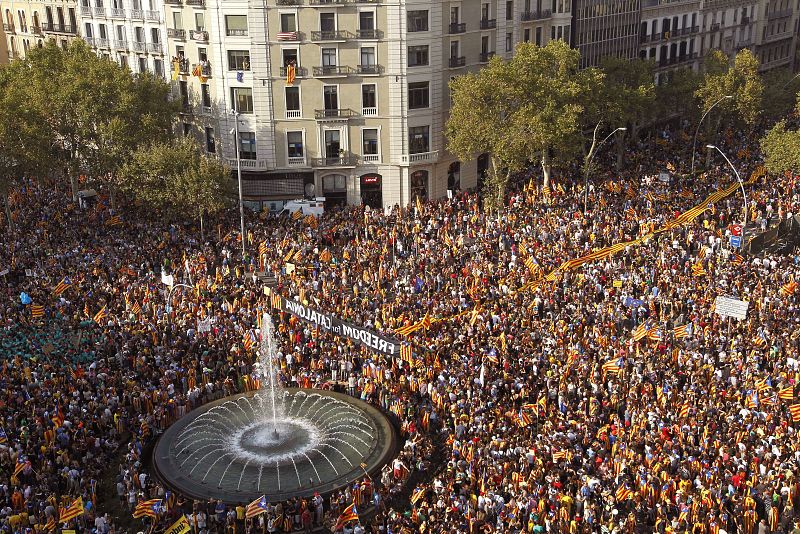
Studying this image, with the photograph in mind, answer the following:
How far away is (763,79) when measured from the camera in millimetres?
88812

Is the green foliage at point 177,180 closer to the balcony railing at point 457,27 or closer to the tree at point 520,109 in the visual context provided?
the tree at point 520,109

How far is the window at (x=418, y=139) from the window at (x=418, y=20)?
7.63 meters

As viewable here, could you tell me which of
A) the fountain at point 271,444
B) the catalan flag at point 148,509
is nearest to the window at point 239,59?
the fountain at point 271,444

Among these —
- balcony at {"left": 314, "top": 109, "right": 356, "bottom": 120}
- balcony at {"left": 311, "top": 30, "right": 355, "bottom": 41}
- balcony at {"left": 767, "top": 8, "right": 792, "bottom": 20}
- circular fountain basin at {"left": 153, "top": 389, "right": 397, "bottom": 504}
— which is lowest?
circular fountain basin at {"left": 153, "top": 389, "right": 397, "bottom": 504}

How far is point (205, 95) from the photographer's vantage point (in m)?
70.1

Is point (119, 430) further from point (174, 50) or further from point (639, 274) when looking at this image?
point (174, 50)

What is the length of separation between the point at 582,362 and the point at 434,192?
1350 inches

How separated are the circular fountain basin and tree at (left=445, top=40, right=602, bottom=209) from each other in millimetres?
28560

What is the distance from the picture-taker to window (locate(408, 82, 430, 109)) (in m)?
66.7

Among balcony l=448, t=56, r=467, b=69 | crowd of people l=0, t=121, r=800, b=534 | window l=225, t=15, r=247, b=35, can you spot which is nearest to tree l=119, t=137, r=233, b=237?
crowd of people l=0, t=121, r=800, b=534

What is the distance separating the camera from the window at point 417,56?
65.7 m

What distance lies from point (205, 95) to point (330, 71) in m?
11.6

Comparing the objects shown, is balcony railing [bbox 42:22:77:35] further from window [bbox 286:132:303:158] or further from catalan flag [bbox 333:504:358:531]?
catalan flag [bbox 333:504:358:531]

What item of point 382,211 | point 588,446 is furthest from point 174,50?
point 588,446
